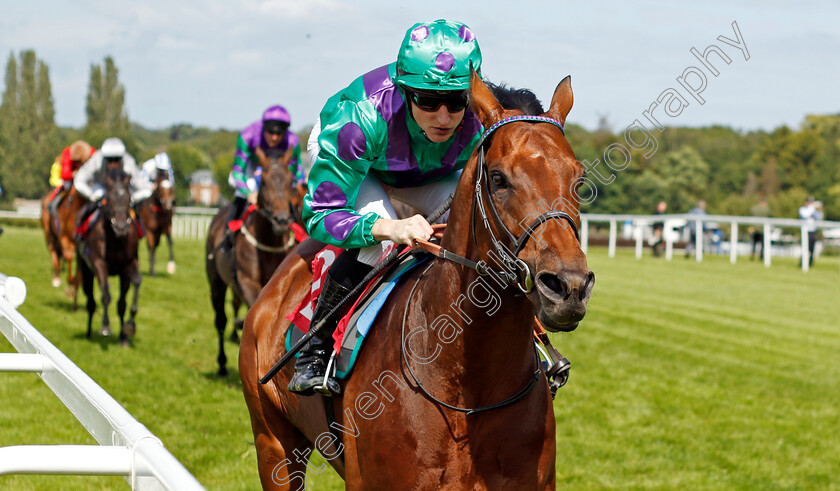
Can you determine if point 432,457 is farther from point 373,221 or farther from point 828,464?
point 828,464

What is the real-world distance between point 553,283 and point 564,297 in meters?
0.06

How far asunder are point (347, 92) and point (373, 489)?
4.94 feet

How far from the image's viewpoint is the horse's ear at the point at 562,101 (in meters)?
2.50

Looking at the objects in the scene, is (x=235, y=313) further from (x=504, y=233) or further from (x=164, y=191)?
(x=164, y=191)

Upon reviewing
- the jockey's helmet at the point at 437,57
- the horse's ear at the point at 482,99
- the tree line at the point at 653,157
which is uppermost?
the tree line at the point at 653,157

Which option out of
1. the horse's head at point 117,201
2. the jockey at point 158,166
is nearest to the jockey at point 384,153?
the horse's head at point 117,201

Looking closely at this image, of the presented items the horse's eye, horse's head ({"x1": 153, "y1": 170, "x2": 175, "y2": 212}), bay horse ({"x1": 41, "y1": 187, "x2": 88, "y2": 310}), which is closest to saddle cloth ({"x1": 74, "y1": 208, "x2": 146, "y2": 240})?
bay horse ({"x1": 41, "y1": 187, "x2": 88, "y2": 310})

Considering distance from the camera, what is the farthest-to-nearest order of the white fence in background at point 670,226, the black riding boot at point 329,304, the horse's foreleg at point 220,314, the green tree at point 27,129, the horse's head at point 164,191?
1. the green tree at point 27,129
2. the white fence in background at point 670,226
3. the horse's head at point 164,191
4. the horse's foreleg at point 220,314
5. the black riding boot at point 329,304

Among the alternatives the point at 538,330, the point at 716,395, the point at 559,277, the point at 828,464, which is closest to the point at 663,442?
the point at 828,464

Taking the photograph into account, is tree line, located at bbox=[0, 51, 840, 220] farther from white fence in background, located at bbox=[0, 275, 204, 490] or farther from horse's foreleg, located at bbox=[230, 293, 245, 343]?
white fence in background, located at bbox=[0, 275, 204, 490]

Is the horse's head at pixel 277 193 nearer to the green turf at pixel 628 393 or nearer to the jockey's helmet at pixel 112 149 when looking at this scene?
the green turf at pixel 628 393

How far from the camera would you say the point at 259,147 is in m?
8.34

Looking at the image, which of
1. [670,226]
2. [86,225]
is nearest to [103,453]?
[86,225]

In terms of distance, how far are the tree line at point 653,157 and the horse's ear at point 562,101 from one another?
4401 centimetres
